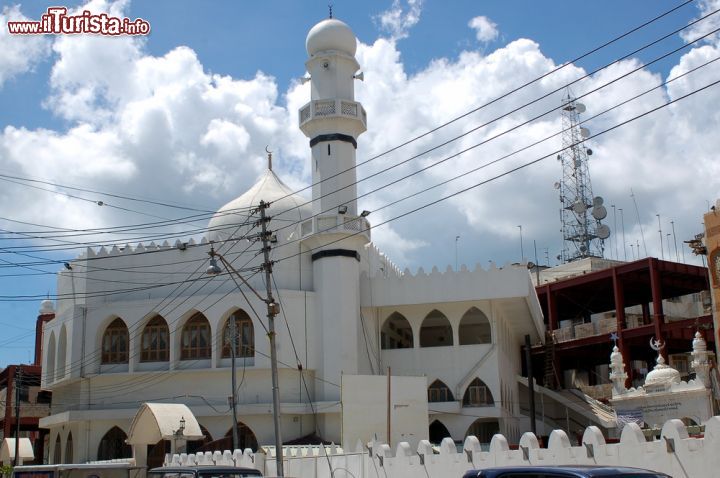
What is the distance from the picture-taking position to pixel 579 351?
164ft

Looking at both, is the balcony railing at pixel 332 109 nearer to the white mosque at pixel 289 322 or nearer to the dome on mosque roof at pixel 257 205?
the white mosque at pixel 289 322

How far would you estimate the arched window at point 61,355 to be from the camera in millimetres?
39188

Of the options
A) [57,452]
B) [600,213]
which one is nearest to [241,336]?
[57,452]

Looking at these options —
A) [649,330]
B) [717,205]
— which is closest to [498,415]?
[649,330]

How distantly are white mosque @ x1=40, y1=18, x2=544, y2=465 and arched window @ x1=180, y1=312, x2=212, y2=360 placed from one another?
6 centimetres

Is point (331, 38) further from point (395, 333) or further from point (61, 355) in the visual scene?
point (61, 355)

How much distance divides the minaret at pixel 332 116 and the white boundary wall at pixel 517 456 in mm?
15014

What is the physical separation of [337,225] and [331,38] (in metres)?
8.78

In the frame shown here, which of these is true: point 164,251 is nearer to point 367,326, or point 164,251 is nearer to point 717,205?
point 367,326

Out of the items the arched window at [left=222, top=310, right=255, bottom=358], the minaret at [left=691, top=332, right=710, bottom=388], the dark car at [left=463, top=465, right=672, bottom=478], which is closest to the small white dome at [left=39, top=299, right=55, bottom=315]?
the arched window at [left=222, top=310, right=255, bottom=358]

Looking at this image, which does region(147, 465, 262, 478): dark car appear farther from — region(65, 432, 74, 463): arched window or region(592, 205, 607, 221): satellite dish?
region(592, 205, 607, 221): satellite dish

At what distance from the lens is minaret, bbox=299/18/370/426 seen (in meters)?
36.0

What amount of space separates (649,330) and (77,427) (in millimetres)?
27646

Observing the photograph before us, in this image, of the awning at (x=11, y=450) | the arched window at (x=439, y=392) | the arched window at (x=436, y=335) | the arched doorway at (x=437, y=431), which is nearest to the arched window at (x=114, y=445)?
the awning at (x=11, y=450)
